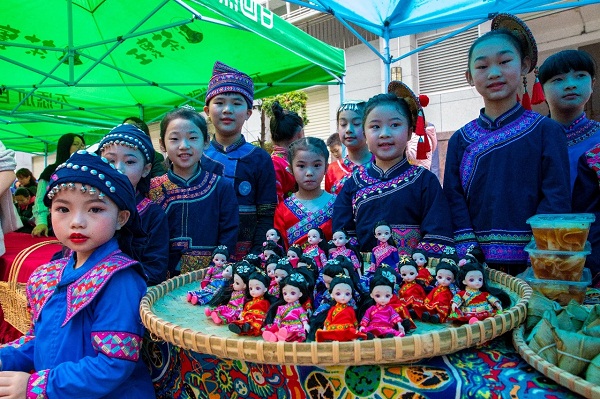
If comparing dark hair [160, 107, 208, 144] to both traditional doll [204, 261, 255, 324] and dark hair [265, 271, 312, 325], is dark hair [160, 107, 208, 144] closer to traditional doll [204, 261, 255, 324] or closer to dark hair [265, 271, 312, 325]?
traditional doll [204, 261, 255, 324]

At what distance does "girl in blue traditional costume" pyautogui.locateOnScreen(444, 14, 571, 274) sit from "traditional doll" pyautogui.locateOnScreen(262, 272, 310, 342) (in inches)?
32.6

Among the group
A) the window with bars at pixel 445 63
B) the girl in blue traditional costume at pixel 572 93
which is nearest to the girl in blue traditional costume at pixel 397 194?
the girl in blue traditional costume at pixel 572 93

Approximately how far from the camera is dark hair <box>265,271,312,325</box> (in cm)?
115

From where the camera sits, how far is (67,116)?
283 inches

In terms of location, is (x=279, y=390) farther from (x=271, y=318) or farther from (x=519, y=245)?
(x=519, y=245)

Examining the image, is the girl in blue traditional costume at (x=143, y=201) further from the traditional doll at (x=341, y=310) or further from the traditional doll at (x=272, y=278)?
the traditional doll at (x=341, y=310)

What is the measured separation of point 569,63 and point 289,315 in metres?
1.76

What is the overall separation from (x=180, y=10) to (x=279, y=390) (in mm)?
4146

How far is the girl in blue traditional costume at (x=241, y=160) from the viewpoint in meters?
2.49

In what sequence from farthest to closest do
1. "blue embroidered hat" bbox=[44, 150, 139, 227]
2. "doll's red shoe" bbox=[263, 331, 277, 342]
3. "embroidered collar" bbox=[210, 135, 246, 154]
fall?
"embroidered collar" bbox=[210, 135, 246, 154], "blue embroidered hat" bbox=[44, 150, 139, 227], "doll's red shoe" bbox=[263, 331, 277, 342]

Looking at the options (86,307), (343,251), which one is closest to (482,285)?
(343,251)

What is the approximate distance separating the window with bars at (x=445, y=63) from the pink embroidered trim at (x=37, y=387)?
781cm

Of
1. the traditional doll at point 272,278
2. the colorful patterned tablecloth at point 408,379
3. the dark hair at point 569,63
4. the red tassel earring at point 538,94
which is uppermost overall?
the dark hair at point 569,63

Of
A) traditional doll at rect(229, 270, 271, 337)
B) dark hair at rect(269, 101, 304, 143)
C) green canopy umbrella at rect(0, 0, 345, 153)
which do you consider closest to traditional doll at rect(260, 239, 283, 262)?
traditional doll at rect(229, 270, 271, 337)
